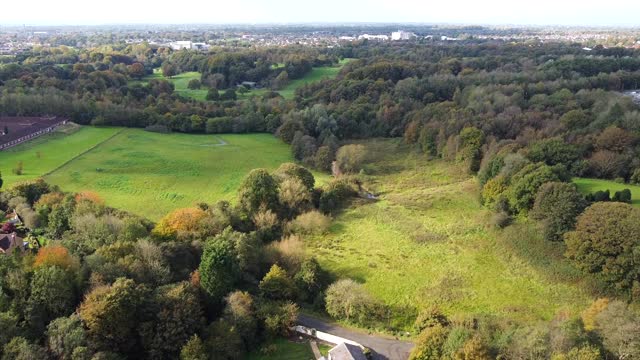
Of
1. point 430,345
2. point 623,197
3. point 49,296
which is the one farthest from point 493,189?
point 49,296

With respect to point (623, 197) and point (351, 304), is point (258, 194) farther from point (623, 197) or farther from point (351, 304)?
point (623, 197)

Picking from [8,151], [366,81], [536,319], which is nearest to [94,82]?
[8,151]

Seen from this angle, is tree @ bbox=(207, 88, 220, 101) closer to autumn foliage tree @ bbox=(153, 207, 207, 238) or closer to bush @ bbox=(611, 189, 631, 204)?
autumn foliage tree @ bbox=(153, 207, 207, 238)

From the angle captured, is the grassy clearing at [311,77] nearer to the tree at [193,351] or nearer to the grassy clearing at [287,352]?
the grassy clearing at [287,352]

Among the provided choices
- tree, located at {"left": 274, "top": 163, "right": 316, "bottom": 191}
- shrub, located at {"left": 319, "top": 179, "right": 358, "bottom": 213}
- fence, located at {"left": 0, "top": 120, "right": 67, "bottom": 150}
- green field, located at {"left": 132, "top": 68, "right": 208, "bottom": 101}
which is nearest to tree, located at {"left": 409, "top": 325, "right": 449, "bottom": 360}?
shrub, located at {"left": 319, "top": 179, "right": 358, "bottom": 213}

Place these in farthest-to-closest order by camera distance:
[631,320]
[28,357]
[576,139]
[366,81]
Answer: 1. [366,81]
2. [576,139]
3. [631,320]
4. [28,357]

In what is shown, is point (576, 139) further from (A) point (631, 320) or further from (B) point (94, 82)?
(B) point (94, 82)

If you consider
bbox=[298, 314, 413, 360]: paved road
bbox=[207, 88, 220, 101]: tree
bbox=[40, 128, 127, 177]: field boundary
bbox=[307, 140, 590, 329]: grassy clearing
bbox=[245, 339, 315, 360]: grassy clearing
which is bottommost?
bbox=[245, 339, 315, 360]: grassy clearing
